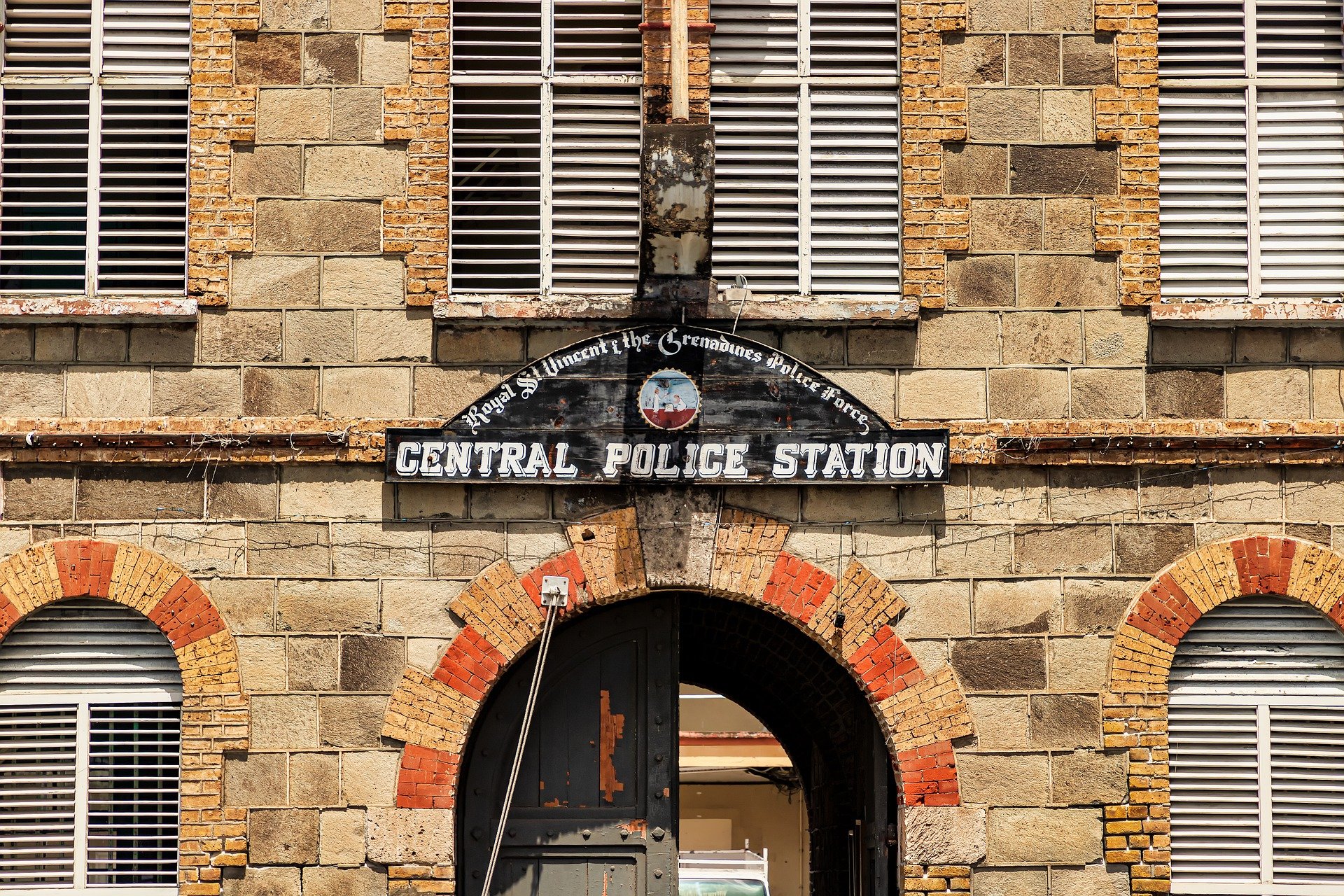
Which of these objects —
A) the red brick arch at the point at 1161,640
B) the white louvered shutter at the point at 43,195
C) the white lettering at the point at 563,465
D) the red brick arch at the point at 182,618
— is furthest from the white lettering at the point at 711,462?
the white louvered shutter at the point at 43,195

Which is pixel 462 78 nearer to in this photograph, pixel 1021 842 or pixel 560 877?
pixel 560 877

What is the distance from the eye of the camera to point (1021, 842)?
1000 cm

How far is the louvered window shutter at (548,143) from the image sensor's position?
10648mm

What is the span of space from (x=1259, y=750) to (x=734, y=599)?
3384mm

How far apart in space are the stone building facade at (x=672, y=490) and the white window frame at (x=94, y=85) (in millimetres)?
327

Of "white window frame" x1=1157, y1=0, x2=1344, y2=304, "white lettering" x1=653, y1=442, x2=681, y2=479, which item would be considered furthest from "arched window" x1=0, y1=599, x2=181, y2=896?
"white window frame" x1=1157, y1=0, x2=1344, y2=304

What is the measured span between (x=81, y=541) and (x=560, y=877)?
11.9 feet

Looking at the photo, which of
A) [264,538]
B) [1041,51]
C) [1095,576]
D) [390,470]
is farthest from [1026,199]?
[264,538]

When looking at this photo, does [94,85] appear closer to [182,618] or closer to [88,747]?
[182,618]

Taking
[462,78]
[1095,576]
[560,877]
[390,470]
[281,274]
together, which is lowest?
[560,877]

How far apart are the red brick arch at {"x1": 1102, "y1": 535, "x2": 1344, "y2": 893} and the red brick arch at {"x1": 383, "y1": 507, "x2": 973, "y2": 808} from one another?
3.25 feet

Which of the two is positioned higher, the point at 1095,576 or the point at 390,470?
the point at 390,470

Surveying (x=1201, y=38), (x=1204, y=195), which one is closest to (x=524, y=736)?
(x=1204, y=195)

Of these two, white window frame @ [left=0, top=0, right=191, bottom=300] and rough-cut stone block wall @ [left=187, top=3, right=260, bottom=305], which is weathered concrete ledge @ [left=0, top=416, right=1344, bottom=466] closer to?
rough-cut stone block wall @ [left=187, top=3, right=260, bottom=305]
